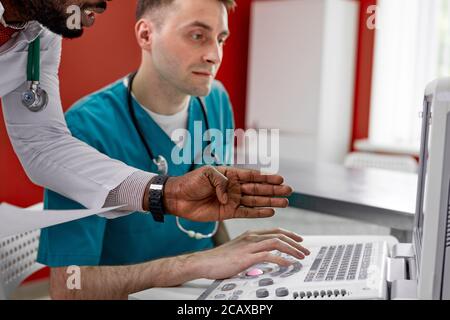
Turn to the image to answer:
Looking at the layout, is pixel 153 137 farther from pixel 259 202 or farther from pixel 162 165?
pixel 259 202

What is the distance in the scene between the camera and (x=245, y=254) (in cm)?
64

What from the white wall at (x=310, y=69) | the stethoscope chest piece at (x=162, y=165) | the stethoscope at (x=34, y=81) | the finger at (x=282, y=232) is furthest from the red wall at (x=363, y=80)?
the stethoscope at (x=34, y=81)

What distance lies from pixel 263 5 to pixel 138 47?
0.93 feet

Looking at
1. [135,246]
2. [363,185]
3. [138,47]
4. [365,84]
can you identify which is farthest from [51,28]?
[363,185]

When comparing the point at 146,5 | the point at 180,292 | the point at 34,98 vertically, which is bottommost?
the point at 180,292

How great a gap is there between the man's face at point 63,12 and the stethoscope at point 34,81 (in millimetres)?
23

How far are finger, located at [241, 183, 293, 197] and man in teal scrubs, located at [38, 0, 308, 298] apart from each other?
0.04 feet

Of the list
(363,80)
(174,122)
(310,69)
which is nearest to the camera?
(174,122)

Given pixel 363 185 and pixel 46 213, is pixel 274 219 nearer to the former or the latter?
pixel 46 213

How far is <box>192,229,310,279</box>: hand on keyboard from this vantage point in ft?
2.06

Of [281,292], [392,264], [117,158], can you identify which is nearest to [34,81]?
[117,158]

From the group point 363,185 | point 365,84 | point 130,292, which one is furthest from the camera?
point 363,185

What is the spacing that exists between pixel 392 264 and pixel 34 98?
0.45 metres

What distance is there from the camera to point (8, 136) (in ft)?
1.94
